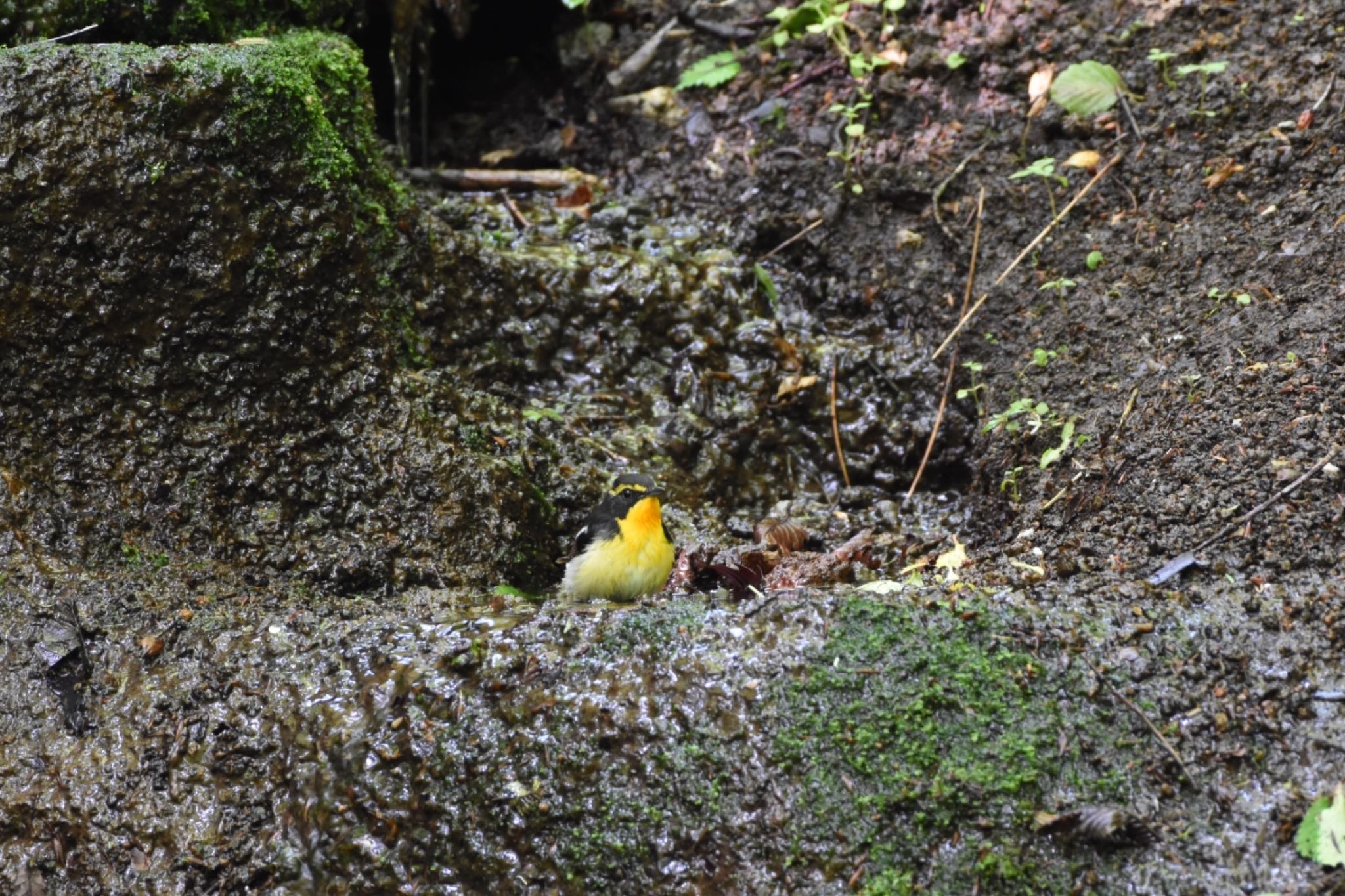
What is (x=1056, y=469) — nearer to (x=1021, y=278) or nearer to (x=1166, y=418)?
(x=1166, y=418)

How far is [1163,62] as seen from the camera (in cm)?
625

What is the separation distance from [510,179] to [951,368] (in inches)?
130

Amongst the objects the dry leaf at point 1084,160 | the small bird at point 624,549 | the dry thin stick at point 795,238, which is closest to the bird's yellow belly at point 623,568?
the small bird at point 624,549

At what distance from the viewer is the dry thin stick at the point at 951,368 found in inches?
238

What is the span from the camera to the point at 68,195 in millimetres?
4301

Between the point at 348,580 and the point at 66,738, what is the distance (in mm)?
1238

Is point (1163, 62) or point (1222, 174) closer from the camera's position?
point (1222, 174)

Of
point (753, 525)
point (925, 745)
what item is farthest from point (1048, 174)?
point (925, 745)

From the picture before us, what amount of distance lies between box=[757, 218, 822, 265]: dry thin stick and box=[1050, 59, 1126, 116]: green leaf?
1.62 m

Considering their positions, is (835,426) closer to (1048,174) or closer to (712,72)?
(1048,174)

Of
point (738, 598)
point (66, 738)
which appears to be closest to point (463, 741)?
point (738, 598)

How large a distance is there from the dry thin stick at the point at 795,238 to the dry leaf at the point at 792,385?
99 centimetres

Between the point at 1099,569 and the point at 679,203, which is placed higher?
the point at 679,203

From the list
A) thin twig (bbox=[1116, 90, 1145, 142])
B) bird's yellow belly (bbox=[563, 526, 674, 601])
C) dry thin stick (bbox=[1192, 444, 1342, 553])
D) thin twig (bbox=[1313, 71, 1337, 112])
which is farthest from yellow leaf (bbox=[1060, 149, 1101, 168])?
bird's yellow belly (bbox=[563, 526, 674, 601])
